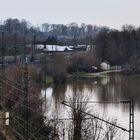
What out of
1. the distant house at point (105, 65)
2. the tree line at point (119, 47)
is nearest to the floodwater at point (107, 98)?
the distant house at point (105, 65)

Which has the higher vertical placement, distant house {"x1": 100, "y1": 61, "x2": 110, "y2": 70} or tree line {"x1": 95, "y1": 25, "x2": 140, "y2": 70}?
tree line {"x1": 95, "y1": 25, "x2": 140, "y2": 70}

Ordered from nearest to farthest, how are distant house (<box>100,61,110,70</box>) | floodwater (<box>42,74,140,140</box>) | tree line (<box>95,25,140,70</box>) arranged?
floodwater (<box>42,74,140,140</box>) < distant house (<box>100,61,110,70</box>) < tree line (<box>95,25,140,70</box>)

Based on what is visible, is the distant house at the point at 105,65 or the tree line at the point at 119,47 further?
the tree line at the point at 119,47

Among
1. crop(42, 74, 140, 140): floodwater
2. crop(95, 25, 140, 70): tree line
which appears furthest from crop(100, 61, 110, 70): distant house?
crop(42, 74, 140, 140): floodwater

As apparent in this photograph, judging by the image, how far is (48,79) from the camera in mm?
25625

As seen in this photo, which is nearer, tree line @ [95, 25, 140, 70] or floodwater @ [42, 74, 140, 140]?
floodwater @ [42, 74, 140, 140]

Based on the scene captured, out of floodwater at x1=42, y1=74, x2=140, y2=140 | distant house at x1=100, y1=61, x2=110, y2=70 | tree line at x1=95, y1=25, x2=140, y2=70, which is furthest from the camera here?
tree line at x1=95, y1=25, x2=140, y2=70

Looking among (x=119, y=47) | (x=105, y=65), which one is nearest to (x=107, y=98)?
(x=105, y=65)

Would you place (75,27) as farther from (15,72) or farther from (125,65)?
(15,72)

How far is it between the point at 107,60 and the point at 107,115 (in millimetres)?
21333

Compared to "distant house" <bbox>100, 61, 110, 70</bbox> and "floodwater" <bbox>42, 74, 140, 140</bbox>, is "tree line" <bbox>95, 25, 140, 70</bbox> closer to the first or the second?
"distant house" <bbox>100, 61, 110, 70</bbox>

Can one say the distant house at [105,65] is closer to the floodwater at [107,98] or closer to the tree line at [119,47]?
the tree line at [119,47]

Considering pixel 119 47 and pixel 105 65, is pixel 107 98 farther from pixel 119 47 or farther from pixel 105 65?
pixel 119 47

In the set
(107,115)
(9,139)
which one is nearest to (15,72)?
(107,115)
